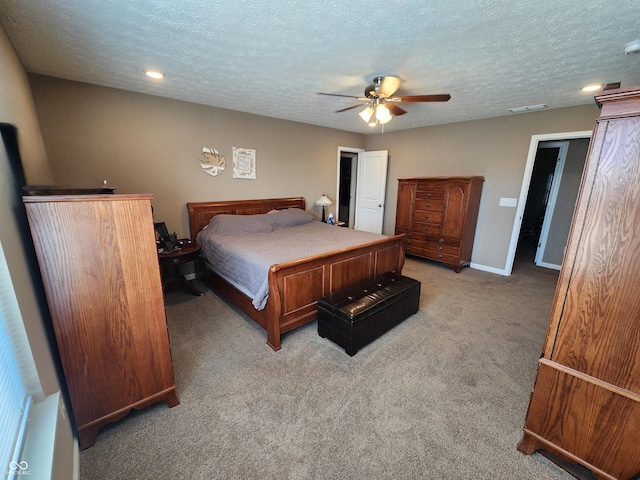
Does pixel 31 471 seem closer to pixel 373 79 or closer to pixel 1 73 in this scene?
pixel 1 73

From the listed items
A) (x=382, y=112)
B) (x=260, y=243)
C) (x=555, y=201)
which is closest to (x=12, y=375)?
(x=260, y=243)

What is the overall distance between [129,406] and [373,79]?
3180 millimetres

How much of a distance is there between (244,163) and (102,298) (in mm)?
3012

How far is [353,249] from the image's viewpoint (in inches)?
108

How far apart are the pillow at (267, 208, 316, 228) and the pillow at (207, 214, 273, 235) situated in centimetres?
24

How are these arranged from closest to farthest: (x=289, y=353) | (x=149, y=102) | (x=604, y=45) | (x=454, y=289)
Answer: (x=604, y=45) → (x=289, y=353) → (x=149, y=102) → (x=454, y=289)

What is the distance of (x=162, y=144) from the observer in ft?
10.7

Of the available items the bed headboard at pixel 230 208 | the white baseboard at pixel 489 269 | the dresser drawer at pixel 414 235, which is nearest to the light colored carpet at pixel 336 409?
the bed headboard at pixel 230 208

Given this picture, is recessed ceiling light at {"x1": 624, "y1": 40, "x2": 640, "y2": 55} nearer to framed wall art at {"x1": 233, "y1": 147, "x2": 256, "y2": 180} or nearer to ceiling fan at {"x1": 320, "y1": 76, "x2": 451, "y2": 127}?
ceiling fan at {"x1": 320, "y1": 76, "x2": 451, "y2": 127}

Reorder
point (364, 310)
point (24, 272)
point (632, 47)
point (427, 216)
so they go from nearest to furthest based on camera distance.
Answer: point (24, 272), point (632, 47), point (364, 310), point (427, 216)

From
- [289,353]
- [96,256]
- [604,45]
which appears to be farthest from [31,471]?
[604,45]

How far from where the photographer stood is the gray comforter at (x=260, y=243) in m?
2.42

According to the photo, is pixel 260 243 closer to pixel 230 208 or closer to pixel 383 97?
pixel 230 208

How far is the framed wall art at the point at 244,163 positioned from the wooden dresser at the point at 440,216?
2.61 metres
